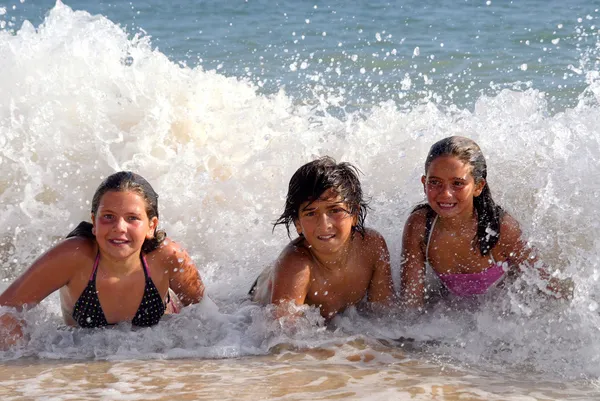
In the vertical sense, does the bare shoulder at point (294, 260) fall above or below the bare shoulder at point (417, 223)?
below

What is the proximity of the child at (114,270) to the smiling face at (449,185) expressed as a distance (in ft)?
4.39

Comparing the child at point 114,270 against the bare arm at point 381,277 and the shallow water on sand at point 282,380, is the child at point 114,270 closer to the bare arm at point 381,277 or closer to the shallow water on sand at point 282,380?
the shallow water on sand at point 282,380

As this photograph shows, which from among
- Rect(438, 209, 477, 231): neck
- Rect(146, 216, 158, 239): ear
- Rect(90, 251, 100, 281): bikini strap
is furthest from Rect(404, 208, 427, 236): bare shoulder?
Rect(90, 251, 100, 281): bikini strap

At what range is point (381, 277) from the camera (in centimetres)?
466

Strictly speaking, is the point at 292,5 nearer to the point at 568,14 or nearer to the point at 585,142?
the point at 568,14

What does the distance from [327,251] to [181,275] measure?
78 centimetres

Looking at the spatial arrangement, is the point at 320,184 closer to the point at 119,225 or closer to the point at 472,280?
the point at 119,225

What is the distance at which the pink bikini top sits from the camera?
4.76 m

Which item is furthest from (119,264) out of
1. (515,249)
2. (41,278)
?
(515,249)

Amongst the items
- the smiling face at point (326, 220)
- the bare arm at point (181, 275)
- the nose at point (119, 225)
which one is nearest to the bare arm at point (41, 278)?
the nose at point (119, 225)

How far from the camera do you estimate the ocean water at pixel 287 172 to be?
3918mm

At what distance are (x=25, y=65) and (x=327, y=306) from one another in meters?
3.90

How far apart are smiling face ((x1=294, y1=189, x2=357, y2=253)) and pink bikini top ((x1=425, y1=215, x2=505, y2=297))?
1.96ft

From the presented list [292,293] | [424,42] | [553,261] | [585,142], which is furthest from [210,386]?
[424,42]
